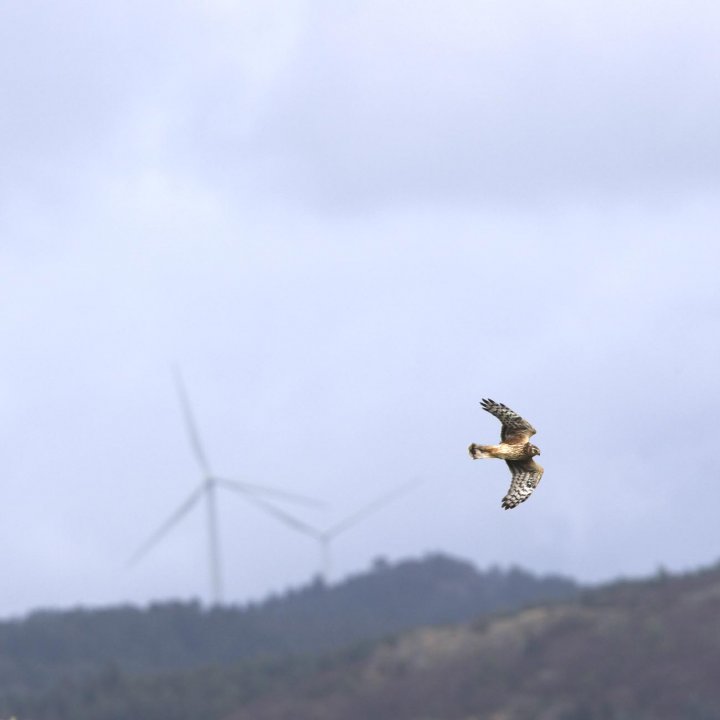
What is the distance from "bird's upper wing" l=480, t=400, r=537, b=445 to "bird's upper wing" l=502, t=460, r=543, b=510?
1.31ft

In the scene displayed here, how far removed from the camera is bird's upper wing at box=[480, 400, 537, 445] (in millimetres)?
45312

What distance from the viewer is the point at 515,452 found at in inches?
1768

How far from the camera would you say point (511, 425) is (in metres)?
45.7

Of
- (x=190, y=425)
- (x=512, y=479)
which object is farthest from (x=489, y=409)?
(x=190, y=425)

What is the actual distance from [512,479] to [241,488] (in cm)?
15269

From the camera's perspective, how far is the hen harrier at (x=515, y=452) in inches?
1752

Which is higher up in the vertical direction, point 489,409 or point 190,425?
point 190,425

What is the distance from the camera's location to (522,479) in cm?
4512

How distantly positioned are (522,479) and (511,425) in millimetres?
1091

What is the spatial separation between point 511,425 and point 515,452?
88 cm

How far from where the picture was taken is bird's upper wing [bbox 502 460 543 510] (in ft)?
146

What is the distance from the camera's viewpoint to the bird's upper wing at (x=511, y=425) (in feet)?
149

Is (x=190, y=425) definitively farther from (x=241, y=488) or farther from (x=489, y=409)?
(x=489, y=409)

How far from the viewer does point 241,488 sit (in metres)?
197
